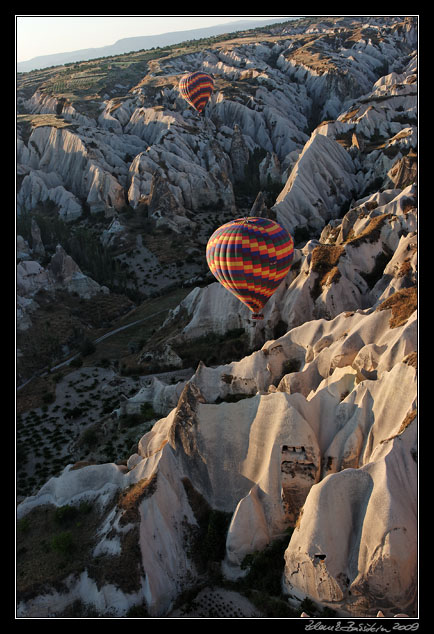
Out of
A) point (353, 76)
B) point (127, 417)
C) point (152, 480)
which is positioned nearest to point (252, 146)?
point (353, 76)

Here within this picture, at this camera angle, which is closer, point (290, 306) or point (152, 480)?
point (152, 480)

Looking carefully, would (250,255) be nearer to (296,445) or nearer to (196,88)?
(296,445)

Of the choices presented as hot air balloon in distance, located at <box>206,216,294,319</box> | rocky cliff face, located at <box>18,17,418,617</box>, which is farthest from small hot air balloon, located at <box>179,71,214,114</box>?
hot air balloon in distance, located at <box>206,216,294,319</box>

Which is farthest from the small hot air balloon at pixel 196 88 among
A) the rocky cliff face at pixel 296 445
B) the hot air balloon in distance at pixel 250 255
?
the hot air balloon in distance at pixel 250 255

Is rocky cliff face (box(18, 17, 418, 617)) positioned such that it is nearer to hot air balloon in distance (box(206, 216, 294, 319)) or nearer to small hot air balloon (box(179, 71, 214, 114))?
hot air balloon in distance (box(206, 216, 294, 319))

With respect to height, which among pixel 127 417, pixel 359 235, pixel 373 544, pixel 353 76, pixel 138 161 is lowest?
pixel 127 417

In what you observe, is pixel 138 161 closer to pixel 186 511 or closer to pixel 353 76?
pixel 353 76

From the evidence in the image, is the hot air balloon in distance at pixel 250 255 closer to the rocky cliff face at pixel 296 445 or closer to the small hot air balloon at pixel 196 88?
the rocky cliff face at pixel 296 445

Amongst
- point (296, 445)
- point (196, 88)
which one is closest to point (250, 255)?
point (296, 445)
